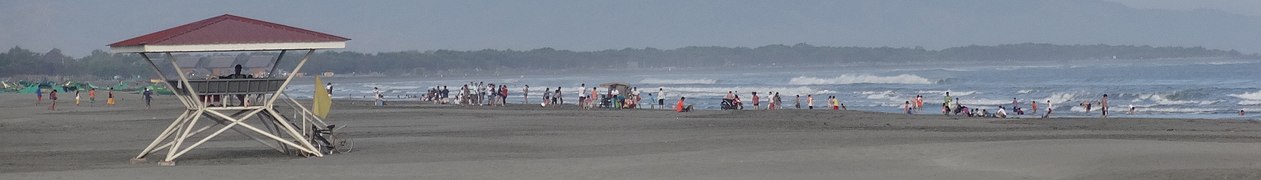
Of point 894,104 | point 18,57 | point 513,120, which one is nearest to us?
point 513,120

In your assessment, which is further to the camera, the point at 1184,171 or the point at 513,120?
the point at 513,120

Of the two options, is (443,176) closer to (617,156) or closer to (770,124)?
(617,156)

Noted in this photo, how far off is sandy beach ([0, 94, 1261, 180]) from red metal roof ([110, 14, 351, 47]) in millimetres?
1294

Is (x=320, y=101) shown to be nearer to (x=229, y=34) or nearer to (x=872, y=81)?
(x=229, y=34)

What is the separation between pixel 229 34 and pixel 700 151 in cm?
531

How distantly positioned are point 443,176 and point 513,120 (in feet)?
55.7

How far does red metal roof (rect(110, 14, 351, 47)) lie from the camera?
17.8m

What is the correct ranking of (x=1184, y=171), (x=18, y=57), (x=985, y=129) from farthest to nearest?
1. (x=18, y=57)
2. (x=985, y=129)
3. (x=1184, y=171)

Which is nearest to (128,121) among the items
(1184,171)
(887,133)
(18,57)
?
(887,133)

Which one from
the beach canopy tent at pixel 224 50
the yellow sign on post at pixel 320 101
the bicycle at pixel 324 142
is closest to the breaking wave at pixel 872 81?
the yellow sign on post at pixel 320 101

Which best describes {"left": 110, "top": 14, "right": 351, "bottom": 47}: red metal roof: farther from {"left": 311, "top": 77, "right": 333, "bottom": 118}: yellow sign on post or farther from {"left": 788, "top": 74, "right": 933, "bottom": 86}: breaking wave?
{"left": 788, "top": 74, "right": 933, "bottom": 86}: breaking wave

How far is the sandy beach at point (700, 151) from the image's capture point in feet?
51.6

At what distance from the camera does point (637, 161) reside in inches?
701

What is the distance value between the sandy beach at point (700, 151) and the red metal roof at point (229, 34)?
1294 millimetres
